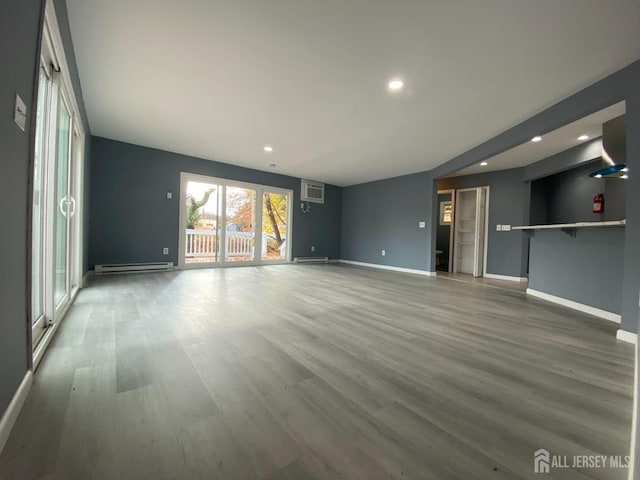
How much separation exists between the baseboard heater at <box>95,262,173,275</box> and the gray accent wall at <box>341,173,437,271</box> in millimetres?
4913

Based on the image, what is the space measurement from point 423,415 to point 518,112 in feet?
11.7

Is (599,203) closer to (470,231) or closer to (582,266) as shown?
(470,231)

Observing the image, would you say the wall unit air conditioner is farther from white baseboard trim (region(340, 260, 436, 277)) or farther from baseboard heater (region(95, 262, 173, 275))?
baseboard heater (region(95, 262, 173, 275))

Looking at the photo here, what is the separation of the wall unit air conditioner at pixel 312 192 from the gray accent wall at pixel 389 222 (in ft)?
3.05

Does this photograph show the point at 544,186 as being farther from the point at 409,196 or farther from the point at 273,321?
the point at 273,321

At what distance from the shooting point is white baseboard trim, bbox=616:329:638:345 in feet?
6.87

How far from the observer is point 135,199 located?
15.7ft

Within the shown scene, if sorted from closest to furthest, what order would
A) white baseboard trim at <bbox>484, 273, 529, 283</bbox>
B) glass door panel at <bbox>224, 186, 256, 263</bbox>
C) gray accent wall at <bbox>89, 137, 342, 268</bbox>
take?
gray accent wall at <bbox>89, 137, 342, 268</bbox> < white baseboard trim at <bbox>484, 273, 529, 283</bbox> < glass door panel at <bbox>224, 186, 256, 263</bbox>

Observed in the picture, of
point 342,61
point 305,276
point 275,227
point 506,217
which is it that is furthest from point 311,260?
point 342,61

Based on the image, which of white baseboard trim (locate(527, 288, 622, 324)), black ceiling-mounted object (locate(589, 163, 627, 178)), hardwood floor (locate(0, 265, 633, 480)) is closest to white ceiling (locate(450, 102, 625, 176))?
black ceiling-mounted object (locate(589, 163, 627, 178))

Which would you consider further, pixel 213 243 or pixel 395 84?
pixel 213 243

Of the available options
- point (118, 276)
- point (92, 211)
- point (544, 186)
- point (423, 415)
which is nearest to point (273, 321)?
point (423, 415)

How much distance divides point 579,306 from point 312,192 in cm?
590

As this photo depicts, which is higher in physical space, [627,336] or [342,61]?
[342,61]
